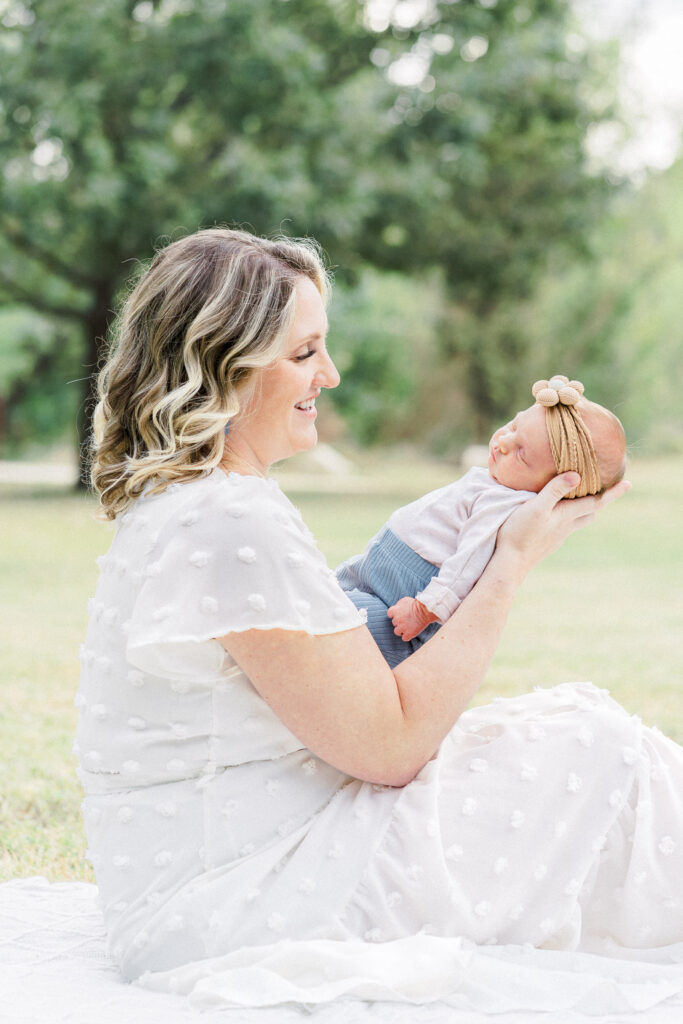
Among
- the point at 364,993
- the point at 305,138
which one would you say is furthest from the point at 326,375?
the point at 305,138

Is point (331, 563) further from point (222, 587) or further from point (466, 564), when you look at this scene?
point (222, 587)

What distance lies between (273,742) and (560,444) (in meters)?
0.91

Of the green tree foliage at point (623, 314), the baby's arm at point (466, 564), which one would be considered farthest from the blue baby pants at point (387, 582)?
the green tree foliage at point (623, 314)

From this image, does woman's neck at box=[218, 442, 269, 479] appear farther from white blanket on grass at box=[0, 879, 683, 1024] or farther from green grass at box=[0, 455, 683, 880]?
white blanket on grass at box=[0, 879, 683, 1024]

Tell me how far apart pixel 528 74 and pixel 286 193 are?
512 cm

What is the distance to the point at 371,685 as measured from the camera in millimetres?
1974

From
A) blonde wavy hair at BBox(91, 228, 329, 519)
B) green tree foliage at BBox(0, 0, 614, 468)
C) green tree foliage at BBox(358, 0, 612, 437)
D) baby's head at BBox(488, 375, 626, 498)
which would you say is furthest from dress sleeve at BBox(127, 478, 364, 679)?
green tree foliage at BBox(358, 0, 612, 437)

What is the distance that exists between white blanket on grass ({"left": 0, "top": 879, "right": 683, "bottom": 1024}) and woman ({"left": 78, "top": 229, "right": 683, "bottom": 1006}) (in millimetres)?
20

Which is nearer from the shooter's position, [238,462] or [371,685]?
[371,685]

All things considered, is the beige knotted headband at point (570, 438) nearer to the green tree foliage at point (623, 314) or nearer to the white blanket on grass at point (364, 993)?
the white blanket on grass at point (364, 993)

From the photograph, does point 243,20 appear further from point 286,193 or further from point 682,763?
point 682,763

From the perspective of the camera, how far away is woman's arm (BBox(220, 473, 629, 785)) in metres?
1.95

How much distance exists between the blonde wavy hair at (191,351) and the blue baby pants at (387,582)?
0.63m

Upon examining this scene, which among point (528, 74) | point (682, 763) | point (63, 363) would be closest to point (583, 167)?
point (528, 74)
